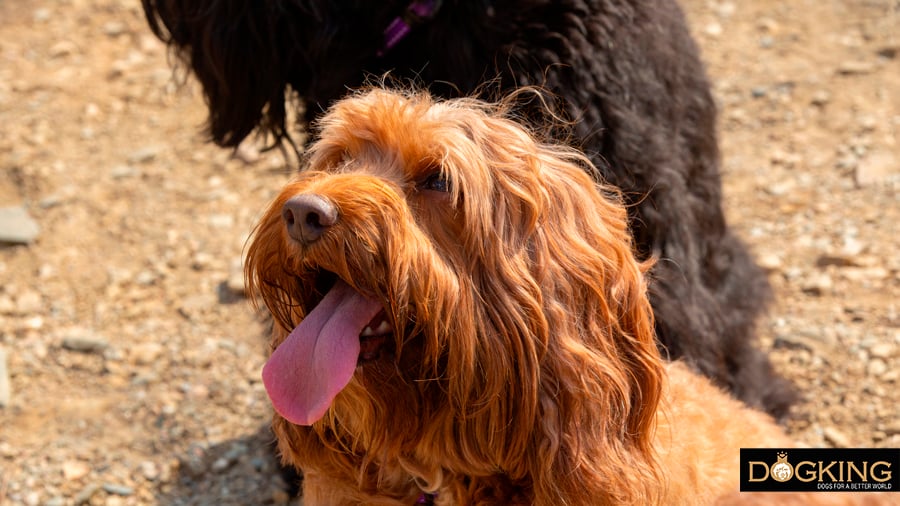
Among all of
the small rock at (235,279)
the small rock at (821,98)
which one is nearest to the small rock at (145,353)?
the small rock at (235,279)

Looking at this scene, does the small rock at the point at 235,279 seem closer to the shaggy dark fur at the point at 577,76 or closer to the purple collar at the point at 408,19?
the shaggy dark fur at the point at 577,76

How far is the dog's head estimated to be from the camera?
2.40 metres

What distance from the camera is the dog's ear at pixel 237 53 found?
3.52m

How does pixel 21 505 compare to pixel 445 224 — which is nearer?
pixel 445 224

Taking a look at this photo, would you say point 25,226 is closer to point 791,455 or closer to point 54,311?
point 54,311

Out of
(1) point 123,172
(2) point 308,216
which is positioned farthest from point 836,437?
(1) point 123,172

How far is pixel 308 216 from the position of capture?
2.33 metres

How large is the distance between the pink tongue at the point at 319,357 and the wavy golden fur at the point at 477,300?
76mm

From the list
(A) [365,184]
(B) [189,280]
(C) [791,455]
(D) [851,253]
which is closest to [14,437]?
(B) [189,280]

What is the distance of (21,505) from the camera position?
3.80m

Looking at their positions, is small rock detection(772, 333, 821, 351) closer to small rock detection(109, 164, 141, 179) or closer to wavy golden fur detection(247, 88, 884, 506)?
wavy golden fur detection(247, 88, 884, 506)

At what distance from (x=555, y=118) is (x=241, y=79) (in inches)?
47.0

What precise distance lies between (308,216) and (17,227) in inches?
132

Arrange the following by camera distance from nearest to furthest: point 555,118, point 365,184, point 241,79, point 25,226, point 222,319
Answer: point 365,184
point 555,118
point 241,79
point 222,319
point 25,226
